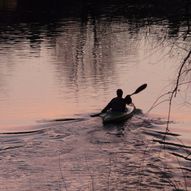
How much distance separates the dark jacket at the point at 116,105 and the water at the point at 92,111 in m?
0.65

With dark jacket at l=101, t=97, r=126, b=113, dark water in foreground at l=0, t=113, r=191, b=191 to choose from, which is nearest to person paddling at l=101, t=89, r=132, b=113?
dark jacket at l=101, t=97, r=126, b=113

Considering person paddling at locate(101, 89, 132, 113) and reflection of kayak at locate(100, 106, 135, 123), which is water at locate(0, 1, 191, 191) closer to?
reflection of kayak at locate(100, 106, 135, 123)

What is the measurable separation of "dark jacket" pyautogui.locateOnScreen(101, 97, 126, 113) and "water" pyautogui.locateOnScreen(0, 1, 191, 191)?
65cm

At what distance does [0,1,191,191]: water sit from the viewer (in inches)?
447

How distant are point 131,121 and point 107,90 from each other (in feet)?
21.3

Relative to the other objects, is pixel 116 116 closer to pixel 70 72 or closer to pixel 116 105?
pixel 116 105

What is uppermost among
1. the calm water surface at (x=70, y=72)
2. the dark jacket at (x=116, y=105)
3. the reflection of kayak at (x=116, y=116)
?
the dark jacket at (x=116, y=105)

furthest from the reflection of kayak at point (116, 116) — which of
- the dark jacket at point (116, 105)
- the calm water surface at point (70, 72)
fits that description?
the calm water surface at point (70, 72)

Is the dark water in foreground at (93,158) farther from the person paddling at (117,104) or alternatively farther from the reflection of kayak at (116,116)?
the person paddling at (117,104)

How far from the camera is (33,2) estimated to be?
7250 cm

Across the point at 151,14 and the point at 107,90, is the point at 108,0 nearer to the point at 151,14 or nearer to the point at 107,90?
the point at 107,90

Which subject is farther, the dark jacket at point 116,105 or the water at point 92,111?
→ the dark jacket at point 116,105

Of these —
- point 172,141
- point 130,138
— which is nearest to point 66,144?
point 130,138

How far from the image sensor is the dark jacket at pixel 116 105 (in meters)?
18.4
